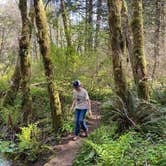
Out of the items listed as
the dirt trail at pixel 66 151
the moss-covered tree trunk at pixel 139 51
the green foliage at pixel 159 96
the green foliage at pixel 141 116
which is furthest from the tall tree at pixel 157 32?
the green foliage at pixel 141 116

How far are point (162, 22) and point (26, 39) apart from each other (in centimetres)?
1196

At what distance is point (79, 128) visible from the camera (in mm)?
12148

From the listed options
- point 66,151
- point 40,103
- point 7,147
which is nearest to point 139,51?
point 66,151

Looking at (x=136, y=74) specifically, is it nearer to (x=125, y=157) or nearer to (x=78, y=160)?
(x=78, y=160)

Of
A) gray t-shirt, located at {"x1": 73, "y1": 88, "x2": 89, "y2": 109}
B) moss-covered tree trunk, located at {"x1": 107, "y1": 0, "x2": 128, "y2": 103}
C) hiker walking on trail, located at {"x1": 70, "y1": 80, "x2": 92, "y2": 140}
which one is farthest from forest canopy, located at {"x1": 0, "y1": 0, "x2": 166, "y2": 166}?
gray t-shirt, located at {"x1": 73, "y1": 88, "x2": 89, "y2": 109}

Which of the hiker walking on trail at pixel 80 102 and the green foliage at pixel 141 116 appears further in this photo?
the hiker walking on trail at pixel 80 102

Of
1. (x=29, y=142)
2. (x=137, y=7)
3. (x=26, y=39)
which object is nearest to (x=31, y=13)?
(x=26, y=39)

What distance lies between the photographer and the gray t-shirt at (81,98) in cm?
1173

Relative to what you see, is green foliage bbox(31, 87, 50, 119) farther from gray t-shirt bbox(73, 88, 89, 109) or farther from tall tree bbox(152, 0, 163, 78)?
tall tree bbox(152, 0, 163, 78)

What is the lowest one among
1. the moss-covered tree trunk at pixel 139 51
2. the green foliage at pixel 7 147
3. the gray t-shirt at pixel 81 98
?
the green foliage at pixel 7 147

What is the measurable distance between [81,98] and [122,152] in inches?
145

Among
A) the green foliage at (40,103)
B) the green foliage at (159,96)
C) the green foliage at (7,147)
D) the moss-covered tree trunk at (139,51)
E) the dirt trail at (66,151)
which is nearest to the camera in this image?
the dirt trail at (66,151)

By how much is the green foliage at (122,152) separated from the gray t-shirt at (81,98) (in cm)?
130

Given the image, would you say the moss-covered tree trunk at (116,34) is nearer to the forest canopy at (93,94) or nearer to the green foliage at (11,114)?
the forest canopy at (93,94)
